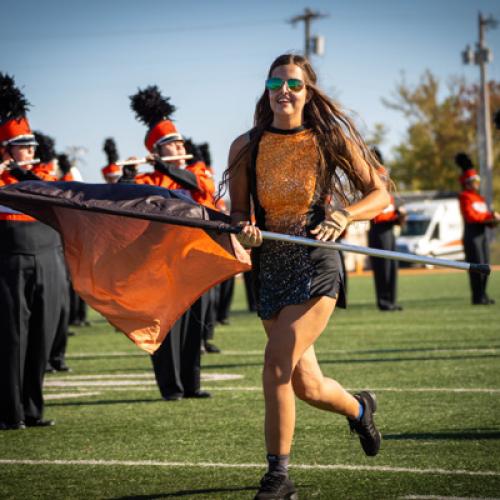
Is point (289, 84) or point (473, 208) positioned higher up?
point (289, 84)

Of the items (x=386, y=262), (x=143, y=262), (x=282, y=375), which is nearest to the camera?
(x=282, y=375)

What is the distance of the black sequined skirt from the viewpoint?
5574 millimetres

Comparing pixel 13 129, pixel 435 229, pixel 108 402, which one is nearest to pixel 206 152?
pixel 108 402

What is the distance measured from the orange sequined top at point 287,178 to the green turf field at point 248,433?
1.28m

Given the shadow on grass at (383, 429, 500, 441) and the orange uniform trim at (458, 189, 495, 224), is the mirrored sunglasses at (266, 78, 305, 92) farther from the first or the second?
the orange uniform trim at (458, 189, 495, 224)

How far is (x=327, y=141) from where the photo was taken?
573 cm

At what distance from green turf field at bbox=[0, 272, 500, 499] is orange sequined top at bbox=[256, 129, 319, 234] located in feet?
4.21

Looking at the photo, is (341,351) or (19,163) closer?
(19,163)

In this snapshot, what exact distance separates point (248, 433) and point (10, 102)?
2.88 m

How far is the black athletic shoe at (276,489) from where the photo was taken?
529 cm

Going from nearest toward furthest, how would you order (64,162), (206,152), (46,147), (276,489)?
(276,489) < (46,147) < (64,162) < (206,152)

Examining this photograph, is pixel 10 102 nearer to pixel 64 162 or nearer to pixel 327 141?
pixel 327 141

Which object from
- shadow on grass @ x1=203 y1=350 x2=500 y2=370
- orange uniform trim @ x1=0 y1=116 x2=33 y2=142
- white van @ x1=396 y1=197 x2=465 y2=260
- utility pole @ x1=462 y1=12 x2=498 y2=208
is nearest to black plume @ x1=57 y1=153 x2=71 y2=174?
shadow on grass @ x1=203 y1=350 x2=500 y2=370

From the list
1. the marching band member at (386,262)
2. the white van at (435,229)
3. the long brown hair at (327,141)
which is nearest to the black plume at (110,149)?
the marching band member at (386,262)
